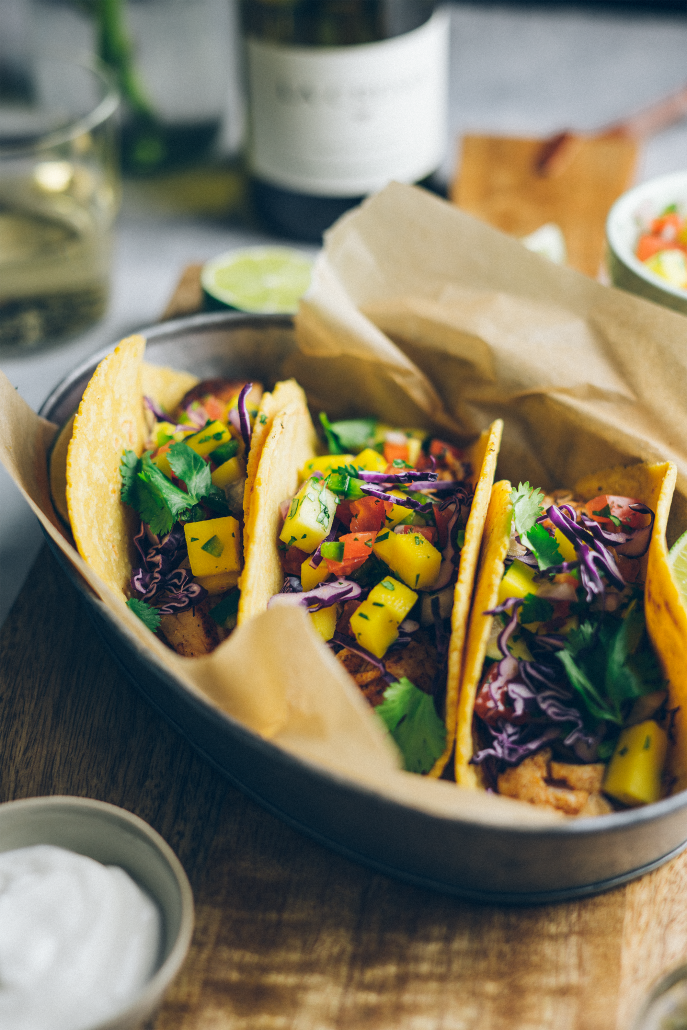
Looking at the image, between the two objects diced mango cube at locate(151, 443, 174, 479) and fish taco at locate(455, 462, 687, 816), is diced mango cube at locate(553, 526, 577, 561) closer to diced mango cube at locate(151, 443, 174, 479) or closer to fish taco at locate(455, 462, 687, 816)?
fish taco at locate(455, 462, 687, 816)

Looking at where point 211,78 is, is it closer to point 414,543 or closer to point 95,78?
point 95,78

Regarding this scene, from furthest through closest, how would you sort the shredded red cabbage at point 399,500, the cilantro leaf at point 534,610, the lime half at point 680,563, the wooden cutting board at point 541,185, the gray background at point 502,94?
the gray background at point 502,94, the wooden cutting board at point 541,185, the shredded red cabbage at point 399,500, the lime half at point 680,563, the cilantro leaf at point 534,610

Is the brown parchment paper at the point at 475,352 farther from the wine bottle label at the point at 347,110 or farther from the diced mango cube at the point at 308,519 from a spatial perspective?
the wine bottle label at the point at 347,110

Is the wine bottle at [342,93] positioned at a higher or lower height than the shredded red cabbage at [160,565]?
higher

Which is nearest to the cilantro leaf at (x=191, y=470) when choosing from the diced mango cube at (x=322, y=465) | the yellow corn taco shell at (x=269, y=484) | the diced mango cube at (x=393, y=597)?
the yellow corn taco shell at (x=269, y=484)

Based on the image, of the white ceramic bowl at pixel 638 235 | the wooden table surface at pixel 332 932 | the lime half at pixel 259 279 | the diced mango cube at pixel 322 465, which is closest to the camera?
the wooden table surface at pixel 332 932

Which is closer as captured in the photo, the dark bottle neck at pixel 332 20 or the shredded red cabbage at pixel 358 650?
the shredded red cabbage at pixel 358 650
